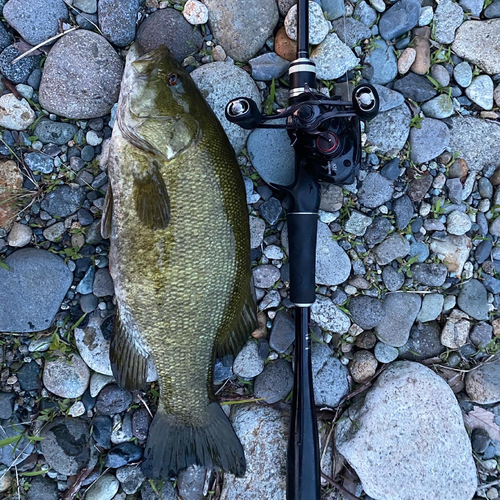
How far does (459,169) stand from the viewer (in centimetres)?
280

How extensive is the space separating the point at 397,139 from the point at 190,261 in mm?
1535

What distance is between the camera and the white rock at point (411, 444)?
262 cm

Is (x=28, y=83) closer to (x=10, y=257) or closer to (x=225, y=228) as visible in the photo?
(x=10, y=257)

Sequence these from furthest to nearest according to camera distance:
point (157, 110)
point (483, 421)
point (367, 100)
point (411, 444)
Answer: point (483, 421) < point (411, 444) < point (157, 110) < point (367, 100)

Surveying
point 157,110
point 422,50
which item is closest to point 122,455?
point 157,110

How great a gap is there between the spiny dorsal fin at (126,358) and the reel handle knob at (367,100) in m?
1.70

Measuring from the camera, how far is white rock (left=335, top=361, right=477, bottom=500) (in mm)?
2621

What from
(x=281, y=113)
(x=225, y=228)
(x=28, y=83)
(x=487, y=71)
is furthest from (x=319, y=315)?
(x=28, y=83)

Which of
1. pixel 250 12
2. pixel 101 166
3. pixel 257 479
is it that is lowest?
pixel 257 479

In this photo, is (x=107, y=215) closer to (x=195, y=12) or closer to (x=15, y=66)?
(x=15, y=66)

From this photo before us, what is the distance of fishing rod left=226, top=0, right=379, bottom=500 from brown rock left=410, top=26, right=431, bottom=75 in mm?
824

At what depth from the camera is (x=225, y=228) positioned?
2279 mm

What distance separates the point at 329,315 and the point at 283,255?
0.48 m

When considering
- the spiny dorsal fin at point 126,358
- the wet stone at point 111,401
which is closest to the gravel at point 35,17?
the spiny dorsal fin at point 126,358
